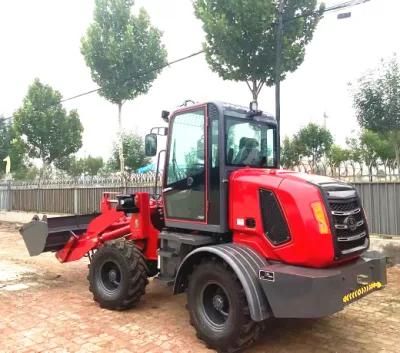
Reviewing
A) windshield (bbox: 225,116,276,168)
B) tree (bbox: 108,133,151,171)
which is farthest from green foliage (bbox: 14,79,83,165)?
windshield (bbox: 225,116,276,168)

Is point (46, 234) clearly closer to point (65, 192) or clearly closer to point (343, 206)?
point (343, 206)

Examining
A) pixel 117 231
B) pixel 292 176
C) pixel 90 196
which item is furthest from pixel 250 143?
pixel 90 196

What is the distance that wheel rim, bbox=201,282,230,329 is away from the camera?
4535mm

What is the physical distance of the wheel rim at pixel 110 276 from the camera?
19.3 feet

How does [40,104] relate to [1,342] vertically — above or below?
above

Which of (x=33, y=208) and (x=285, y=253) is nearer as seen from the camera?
(x=285, y=253)

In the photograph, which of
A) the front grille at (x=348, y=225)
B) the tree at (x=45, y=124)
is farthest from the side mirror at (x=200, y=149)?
the tree at (x=45, y=124)

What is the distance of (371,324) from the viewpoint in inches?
205

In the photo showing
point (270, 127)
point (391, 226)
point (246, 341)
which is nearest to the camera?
point (246, 341)

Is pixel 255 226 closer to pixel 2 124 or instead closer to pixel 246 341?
pixel 246 341

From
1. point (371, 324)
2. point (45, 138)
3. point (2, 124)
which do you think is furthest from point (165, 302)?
point (2, 124)

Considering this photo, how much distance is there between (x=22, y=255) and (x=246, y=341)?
7402mm

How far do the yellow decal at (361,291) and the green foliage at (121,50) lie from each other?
13851mm

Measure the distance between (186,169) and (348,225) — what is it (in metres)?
1.87
